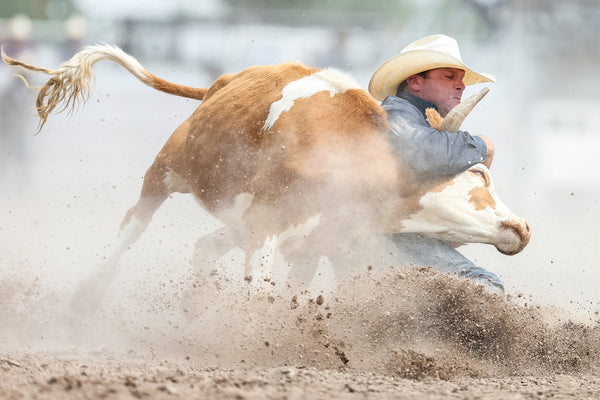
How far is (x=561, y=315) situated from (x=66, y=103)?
2.98m

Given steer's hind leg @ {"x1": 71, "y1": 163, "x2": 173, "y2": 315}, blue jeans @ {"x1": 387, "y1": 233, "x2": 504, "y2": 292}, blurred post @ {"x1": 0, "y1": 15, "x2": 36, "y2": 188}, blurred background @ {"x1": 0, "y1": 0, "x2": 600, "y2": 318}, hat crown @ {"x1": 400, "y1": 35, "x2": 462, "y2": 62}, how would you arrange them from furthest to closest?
blurred post @ {"x1": 0, "y1": 15, "x2": 36, "y2": 188} < blurred background @ {"x1": 0, "y1": 0, "x2": 600, "y2": 318} < steer's hind leg @ {"x1": 71, "y1": 163, "x2": 173, "y2": 315} < hat crown @ {"x1": 400, "y1": 35, "x2": 462, "y2": 62} < blue jeans @ {"x1": 387, "y1": 233, "x2": 504, "y2": 292}

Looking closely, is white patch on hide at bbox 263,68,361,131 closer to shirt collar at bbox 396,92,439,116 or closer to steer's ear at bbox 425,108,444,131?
shirt collar at bbox 396,92,439,116

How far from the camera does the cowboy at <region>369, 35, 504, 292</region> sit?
13.9 feet

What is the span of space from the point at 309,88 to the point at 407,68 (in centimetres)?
51

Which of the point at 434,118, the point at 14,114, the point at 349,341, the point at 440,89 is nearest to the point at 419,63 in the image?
the point at 440,89

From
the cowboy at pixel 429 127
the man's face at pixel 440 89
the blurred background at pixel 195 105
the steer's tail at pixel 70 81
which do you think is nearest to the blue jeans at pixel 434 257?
Answer: the cowboy at pixel 429 127

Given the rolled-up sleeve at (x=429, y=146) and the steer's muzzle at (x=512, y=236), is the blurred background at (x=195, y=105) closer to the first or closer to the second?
the steer's muzzle at (x=512, y=236)

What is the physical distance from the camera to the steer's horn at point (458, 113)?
4.22 metres

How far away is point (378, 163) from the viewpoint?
14.0 ft

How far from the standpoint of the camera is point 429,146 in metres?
4.20

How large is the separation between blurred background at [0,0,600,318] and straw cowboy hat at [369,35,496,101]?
3.47 ft

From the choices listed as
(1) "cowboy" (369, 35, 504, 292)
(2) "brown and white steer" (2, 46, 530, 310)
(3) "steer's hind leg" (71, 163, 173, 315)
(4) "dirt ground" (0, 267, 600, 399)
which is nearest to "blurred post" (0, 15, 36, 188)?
(3) "steer's hind leg" (71, 163, 173, 315)

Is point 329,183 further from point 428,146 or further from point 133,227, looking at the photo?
point 133,227

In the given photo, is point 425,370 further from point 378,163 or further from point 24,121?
point 24,121
